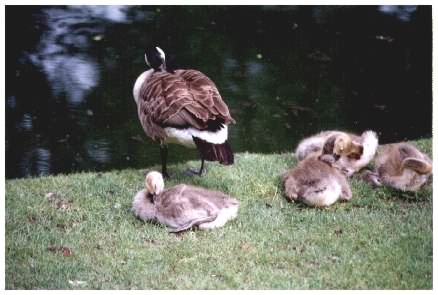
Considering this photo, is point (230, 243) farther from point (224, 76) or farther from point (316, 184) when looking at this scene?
point (224, 76)

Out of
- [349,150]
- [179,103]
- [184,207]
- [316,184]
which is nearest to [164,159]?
[179,103]

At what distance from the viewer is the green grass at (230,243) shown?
240 inches

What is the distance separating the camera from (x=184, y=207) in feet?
22.5

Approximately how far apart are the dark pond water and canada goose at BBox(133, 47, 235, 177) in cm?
197

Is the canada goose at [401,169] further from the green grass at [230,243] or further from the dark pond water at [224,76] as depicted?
the dark pond water at [224,76]

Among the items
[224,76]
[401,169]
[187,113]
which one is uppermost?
[187,113]

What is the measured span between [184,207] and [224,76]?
16.2 ft

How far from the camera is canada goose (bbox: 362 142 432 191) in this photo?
7.38 metres

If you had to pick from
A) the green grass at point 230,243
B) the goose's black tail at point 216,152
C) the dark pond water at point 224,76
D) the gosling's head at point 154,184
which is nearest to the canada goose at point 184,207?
the gosling's head at point 154,184

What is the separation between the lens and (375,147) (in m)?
8.55

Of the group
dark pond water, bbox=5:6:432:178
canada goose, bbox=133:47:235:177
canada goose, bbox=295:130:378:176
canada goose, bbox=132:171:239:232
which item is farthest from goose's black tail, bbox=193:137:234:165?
dark pond water, bbox=5:6:432:178

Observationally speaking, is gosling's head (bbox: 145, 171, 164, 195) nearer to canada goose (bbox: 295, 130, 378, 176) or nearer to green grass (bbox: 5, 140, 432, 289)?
green grass (bbox: 5, 140, 432, 289)

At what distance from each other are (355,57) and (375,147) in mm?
3801
